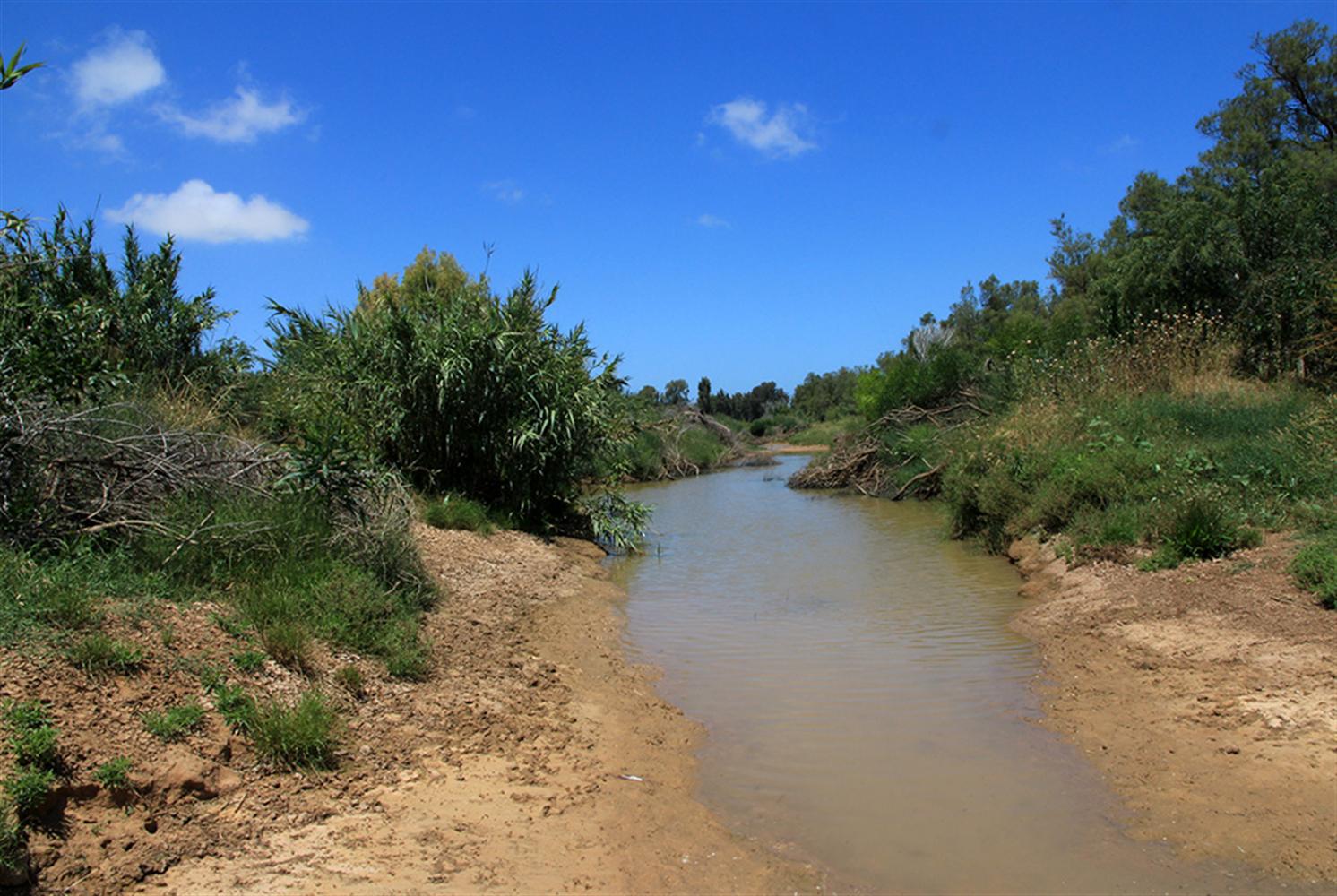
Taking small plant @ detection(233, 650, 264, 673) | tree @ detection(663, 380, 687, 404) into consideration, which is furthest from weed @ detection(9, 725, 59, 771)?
tree @ detection(663, 380, 687, 404)

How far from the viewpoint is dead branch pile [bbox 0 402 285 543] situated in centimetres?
656

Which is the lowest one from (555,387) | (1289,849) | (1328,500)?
(1289,849)

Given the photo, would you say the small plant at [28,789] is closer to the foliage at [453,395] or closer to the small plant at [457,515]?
the small plant at [457,515]

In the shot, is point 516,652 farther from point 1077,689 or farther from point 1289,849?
point 1289,849

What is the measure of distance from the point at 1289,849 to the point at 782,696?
142 inches

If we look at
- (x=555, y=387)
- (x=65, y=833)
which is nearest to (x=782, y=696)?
(x=65, y=833)

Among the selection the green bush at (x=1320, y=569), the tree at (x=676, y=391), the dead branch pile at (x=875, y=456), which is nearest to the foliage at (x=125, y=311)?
the green bush at (x=1320, y=569)

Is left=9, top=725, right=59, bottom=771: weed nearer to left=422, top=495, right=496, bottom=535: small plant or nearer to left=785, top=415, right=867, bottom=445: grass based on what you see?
left=422, top=495, right=496, bottom=535: small plant

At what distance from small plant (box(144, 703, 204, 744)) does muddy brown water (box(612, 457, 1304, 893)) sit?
9.16 feet

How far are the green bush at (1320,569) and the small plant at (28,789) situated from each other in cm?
836

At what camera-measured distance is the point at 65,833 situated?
12.7 ft

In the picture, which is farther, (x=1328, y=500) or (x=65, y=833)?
(x=1328, y=500)

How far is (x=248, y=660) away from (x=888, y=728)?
13.9ft

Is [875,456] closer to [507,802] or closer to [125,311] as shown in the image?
[125,311]
